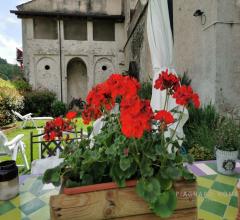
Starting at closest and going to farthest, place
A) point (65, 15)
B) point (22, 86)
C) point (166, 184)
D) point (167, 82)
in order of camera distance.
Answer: point (166, 184)
point (167, 82)
point (22, 86)
point (65, 15)

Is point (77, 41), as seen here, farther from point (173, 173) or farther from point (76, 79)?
point (173, 173)

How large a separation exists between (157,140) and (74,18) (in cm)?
1580

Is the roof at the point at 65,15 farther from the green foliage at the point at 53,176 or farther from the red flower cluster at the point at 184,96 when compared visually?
the green foliage at the point at 53,176

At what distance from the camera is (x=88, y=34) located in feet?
49.1

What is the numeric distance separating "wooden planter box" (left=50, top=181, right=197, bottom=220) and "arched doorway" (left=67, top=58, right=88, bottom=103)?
49.4 feet

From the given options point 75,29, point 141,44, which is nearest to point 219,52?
point 141,44

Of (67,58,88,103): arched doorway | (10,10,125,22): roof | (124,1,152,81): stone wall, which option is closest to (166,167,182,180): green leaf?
(124,1,152,81): stone wall

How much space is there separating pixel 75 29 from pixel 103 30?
207cm

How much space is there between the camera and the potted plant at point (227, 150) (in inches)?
97.7

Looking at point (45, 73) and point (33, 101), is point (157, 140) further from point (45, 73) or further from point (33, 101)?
point (45, 73)

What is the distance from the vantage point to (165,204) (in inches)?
36.4

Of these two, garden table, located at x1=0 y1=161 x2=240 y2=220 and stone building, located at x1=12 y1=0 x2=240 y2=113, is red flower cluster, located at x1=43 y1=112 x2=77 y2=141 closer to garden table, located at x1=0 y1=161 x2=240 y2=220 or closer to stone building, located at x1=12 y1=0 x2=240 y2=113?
garden table, located at x1=0 y1=161 x2=240 y2=220

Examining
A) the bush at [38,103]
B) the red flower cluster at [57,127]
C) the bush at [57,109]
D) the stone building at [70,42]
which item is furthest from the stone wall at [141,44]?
the red flower cluster at [57,127]

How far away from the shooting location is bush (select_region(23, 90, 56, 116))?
1205 cm
